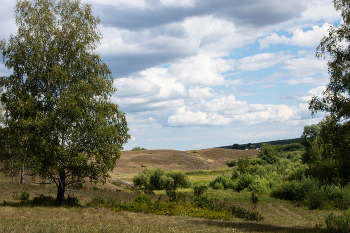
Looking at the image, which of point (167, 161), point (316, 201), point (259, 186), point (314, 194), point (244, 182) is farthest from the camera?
point (167, 161)

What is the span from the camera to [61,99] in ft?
54.8

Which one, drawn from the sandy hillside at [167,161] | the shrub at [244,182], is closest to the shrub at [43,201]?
the shrub at [244,182]

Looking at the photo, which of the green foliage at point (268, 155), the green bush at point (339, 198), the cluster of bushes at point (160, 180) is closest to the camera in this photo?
the green bush at point (339, 198)

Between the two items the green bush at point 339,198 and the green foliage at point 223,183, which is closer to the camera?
the green bush at point 339,198

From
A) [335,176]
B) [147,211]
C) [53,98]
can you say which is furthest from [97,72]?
[335,176]

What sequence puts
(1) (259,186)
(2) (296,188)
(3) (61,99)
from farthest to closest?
1. (1) (259,186)
2. (2) (296,188)
3. (3) (61,99)

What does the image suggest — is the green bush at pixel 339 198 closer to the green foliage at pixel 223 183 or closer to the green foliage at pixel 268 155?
the green foliage at pixel 223 183

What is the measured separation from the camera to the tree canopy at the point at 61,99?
53.1 ft

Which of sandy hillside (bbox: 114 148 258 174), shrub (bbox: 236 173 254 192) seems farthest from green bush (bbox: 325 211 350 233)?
sandy hillside (bbox: 114 148 258 174)

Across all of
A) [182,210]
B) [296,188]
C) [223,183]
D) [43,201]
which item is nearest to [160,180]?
[223,183]

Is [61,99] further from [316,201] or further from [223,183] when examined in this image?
[223,183]

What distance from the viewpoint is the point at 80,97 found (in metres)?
16.9

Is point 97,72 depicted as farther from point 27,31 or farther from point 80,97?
point 27,31

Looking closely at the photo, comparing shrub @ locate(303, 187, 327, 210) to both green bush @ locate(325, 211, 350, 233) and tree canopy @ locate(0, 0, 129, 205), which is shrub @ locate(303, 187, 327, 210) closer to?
green bush @ locate(325, 211, 350, 233)
